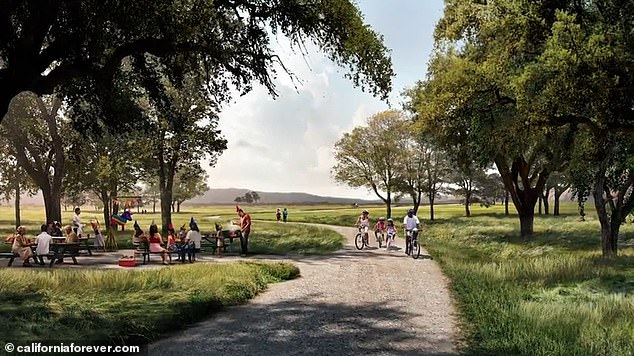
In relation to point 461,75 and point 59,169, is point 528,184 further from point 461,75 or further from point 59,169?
point 59,169

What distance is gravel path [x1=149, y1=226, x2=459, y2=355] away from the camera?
7.45 meters

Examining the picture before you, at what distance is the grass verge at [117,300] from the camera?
7.80 m

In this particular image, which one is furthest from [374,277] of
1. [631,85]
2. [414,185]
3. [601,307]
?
[414,185]

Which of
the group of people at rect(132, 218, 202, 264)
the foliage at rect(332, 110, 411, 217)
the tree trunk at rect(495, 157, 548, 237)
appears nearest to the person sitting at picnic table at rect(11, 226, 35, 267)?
the group of people at rect(132, 218, 202, 264)

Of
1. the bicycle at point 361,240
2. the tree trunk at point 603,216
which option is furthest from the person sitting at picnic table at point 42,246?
the tree trunk at point 603,216

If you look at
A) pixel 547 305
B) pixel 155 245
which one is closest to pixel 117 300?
pixel 547 305

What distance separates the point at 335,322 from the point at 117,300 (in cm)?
439

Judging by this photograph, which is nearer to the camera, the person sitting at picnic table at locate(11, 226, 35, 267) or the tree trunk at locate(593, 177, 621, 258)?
the person sitting at picnic table at locate(11, 226, 35, 267)

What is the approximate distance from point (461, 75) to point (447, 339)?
39.1 feet

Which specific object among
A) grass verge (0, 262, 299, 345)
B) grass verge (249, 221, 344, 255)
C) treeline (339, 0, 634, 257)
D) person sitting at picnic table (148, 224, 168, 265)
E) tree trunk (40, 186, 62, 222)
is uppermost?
treeline (339, 0, 634, 257)

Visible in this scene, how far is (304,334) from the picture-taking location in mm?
8219

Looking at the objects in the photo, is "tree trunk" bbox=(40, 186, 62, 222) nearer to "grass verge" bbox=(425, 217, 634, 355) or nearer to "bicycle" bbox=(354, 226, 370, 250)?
"bicycle" bbox=(354, 226, 370, 250)

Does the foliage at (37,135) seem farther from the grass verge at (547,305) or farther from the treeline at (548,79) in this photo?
the grass verge at (547,305)

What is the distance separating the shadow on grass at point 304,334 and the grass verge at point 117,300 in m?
0.58
